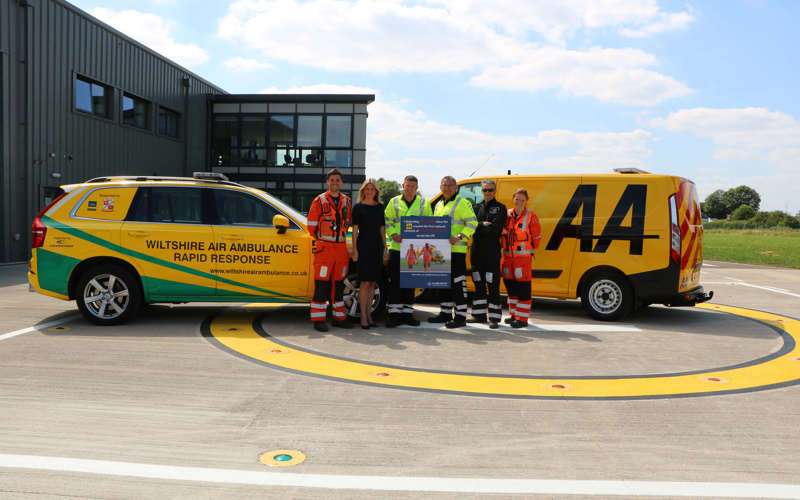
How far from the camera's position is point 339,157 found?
2311 cm

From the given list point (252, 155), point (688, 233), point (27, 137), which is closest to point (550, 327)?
point (688, 233)

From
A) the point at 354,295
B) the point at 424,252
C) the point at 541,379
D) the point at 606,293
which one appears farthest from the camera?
the point at 606,293

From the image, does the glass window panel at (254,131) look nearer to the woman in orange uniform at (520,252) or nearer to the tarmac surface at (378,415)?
the tarmac surface at (378,415)

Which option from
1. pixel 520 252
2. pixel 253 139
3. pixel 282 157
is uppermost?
pixel 253 139

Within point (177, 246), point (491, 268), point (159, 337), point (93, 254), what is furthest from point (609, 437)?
point (93, 254)

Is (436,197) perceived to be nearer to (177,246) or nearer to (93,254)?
(177,246)

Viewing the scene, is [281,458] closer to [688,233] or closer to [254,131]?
[688,233]

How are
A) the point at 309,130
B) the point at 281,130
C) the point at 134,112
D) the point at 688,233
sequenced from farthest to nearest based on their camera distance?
the point at 281,130
the point at 309,130
the point at 134,112
the point at 688,233

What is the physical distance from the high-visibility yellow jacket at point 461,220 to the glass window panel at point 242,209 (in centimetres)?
219

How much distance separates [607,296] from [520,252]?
1.66m

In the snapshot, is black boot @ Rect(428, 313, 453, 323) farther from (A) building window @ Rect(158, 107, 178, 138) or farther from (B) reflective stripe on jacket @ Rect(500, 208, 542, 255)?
(A) building window @ Rect(158, 107, 178, 138)

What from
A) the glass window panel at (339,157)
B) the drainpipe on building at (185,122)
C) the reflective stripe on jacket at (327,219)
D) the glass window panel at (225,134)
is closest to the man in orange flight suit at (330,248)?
the reflective stripe on jacket at (327,219)

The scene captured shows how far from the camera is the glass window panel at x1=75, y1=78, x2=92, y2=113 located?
54.6 feet

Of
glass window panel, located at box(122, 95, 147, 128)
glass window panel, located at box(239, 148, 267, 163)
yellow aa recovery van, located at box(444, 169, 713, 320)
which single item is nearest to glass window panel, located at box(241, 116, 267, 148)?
glass window panel, located at box(239, 148, 267, 163)
